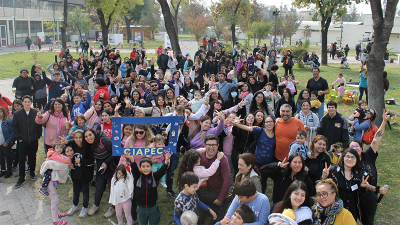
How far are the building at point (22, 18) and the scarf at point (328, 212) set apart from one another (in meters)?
40.5

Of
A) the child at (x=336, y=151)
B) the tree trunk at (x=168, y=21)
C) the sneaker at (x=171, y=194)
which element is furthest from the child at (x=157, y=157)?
the tree trunk at (x=168, y=21)

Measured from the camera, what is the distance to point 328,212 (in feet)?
11.8

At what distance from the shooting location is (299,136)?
16.7ft

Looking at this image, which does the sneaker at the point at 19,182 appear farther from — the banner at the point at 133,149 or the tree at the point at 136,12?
the tree at the point at 136,12

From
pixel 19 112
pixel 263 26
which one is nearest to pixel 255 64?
pixel 19 112

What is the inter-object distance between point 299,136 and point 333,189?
152cm

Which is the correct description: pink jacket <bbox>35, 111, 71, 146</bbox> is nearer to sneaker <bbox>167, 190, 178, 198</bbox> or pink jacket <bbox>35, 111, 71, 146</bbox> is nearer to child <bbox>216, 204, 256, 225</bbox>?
sneaker <bbox>167, 190, 178, 198</bbox>

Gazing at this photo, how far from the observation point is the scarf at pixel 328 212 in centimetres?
355

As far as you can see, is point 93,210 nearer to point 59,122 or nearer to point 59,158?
point 59,158

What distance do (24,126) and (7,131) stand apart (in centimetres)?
44

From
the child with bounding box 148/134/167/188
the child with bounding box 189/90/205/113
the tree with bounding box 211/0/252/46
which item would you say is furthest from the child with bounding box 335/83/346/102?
the tree with bounding box 211/0/252/46

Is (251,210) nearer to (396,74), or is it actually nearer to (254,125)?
(254,125)

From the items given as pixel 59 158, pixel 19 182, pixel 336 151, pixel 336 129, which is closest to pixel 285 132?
pixel 336 151

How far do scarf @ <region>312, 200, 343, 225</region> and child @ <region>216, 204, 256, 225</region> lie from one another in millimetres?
681
